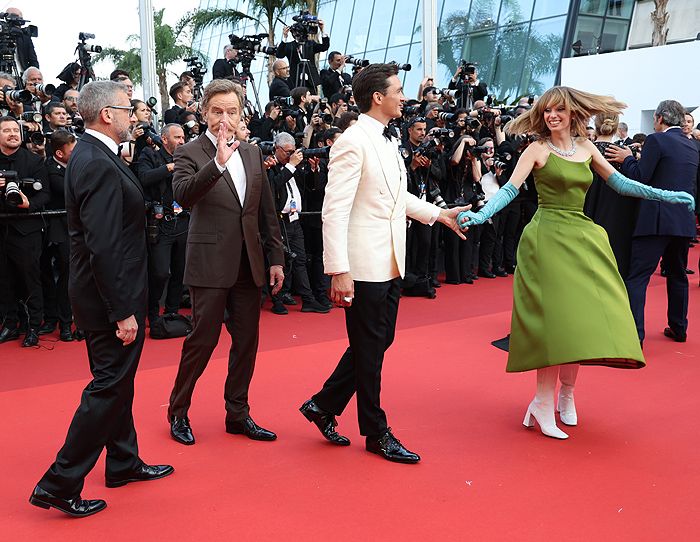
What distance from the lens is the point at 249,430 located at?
163 inches

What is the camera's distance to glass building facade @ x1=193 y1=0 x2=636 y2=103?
21.1 meters

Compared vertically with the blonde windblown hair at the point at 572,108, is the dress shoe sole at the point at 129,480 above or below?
below

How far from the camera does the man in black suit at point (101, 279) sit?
3.10 meters

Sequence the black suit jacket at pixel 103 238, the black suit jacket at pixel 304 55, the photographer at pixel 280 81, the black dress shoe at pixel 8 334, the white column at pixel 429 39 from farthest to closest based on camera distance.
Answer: the white column at pixel 429 39 → the black suit jacket at pixel 304 55 → the photographer at pixel 280 81 → the black dress shoe at pixel 8 334 → the black suit jacket at pixel 103 238

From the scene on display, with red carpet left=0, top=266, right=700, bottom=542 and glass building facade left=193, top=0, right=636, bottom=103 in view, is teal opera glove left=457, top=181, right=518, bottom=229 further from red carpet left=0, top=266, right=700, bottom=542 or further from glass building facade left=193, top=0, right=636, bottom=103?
glass building facade left=193, top=0, right=636, bottom=103

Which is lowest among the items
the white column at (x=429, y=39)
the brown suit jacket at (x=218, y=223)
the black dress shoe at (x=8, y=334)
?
the black dress shoe at (x=8, y=334)

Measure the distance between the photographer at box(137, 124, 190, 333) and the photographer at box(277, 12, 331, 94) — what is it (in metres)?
3.89

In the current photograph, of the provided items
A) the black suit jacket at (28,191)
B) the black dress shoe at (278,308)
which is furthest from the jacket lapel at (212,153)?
the black dress shoe at (278,308)

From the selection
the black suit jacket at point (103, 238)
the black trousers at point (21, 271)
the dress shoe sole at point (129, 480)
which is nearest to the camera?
the black suit jacket at point (103, 238)

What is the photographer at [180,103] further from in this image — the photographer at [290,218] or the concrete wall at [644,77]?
the concrete wall at [644,77]

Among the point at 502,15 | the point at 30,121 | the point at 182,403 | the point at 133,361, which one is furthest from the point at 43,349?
the point at 502,15

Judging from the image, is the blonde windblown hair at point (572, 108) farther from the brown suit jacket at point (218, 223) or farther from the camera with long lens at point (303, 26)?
the camera with long lens at point (303, 26)

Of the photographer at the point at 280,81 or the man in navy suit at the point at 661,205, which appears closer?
Result: the man in navy suit at the point at 661,205

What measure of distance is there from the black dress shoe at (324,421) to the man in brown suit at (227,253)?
0.26 metres
